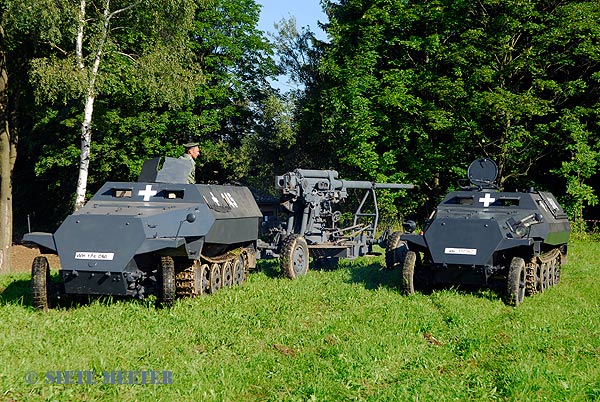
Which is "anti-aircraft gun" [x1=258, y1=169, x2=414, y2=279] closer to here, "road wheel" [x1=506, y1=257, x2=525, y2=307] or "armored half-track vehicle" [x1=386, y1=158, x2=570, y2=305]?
"armored half-track vehicle" [x1=386, y1=158, x2=570, y2=305]

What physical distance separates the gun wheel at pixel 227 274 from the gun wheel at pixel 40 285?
336 centimetres

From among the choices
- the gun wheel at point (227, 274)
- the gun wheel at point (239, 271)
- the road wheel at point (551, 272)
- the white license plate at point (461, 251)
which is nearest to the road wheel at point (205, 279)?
the gun wheel at point (227, 274)

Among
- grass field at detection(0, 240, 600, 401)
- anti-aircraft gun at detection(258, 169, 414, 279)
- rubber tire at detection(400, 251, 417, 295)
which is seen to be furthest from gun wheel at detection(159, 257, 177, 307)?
anti-aircraft gun at detection(258, 169, 414, 279)

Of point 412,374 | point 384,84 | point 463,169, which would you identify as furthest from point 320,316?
point 384,84

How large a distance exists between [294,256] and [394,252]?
247cm

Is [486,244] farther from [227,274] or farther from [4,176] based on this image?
[4,176]

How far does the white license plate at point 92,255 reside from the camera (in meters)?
9.97

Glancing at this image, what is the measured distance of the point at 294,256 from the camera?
14516 millimetres

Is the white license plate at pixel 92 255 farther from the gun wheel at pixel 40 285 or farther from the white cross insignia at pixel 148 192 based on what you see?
the white cross insignia at pixel 148 192

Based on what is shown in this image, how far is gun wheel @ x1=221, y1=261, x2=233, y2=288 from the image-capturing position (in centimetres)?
1268

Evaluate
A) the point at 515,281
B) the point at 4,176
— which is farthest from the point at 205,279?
the point at 4,176

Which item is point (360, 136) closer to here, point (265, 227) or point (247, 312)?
point (265, 227)

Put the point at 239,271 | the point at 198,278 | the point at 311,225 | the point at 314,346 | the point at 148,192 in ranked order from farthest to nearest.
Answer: the point at 311,225
the point at 239,271
the point at 148,192
the point at 198,278
the point at 314,346

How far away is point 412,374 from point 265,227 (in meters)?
9.37
